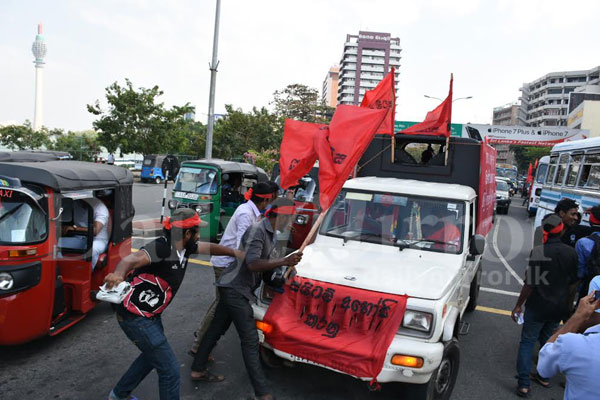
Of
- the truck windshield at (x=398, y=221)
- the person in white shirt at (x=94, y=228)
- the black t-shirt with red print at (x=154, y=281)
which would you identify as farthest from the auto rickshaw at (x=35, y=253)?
the truck windshield at (x=398, y=221)

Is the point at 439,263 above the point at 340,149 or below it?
below

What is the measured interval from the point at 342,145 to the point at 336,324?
1941 mm

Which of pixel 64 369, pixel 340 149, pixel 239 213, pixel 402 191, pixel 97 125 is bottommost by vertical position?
pixel 64 369

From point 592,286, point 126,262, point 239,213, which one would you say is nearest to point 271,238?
point 239,213

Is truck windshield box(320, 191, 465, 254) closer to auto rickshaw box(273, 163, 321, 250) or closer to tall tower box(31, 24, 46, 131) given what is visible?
auto rickshaw box(273, 163, 321, 250)

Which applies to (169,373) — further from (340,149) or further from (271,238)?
(340,149)

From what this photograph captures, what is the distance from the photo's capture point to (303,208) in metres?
10.9

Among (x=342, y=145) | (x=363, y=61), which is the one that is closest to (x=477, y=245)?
(x=342, y=145)

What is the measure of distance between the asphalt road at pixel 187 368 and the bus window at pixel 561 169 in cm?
736

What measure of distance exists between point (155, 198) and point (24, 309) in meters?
17.7

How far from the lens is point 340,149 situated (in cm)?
483

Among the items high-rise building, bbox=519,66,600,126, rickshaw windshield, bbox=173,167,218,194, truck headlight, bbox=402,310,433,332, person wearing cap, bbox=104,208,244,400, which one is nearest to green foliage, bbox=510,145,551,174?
high-rise building, bbox=519,66,600,126

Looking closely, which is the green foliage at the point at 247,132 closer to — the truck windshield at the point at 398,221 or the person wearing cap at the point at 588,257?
the truck windshield at the point at 398,221

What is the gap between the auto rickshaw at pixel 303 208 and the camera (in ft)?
34.7
